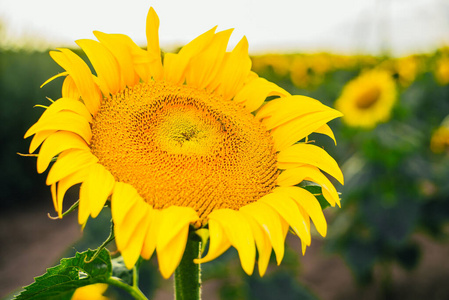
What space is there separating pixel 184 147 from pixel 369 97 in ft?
12.0

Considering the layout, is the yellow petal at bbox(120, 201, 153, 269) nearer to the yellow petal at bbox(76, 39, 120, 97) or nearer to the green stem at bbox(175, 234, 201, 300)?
the green stem at bbox(175, 234, 201, 300)

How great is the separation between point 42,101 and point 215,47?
6.08 m

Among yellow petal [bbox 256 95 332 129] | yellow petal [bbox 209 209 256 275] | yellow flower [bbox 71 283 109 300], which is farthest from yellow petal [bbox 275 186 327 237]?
yellow flower [bbox 71 283 109 300]

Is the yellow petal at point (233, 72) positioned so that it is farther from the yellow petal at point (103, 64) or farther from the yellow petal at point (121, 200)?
the yellow petal at point (121, 200)

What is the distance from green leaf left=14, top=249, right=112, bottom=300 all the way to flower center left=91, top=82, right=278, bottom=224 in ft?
0.65

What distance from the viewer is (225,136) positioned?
40.1 inches

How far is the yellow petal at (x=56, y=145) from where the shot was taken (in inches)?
28.1

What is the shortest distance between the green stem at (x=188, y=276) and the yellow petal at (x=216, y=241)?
0.14 meters

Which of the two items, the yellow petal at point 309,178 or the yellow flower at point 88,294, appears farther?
the yellow flower at point 88,294

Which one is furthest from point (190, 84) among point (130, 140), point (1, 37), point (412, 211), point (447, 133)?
A: point (1, 37)

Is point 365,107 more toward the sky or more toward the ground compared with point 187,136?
more toward the ground

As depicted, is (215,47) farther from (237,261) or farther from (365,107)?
(365,107)

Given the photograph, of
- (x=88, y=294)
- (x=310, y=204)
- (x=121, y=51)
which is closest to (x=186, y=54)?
(x=121, y=51)

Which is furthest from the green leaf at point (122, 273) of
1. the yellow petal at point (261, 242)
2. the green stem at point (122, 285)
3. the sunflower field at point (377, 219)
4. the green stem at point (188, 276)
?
the sunflower field at point (377, 219)
